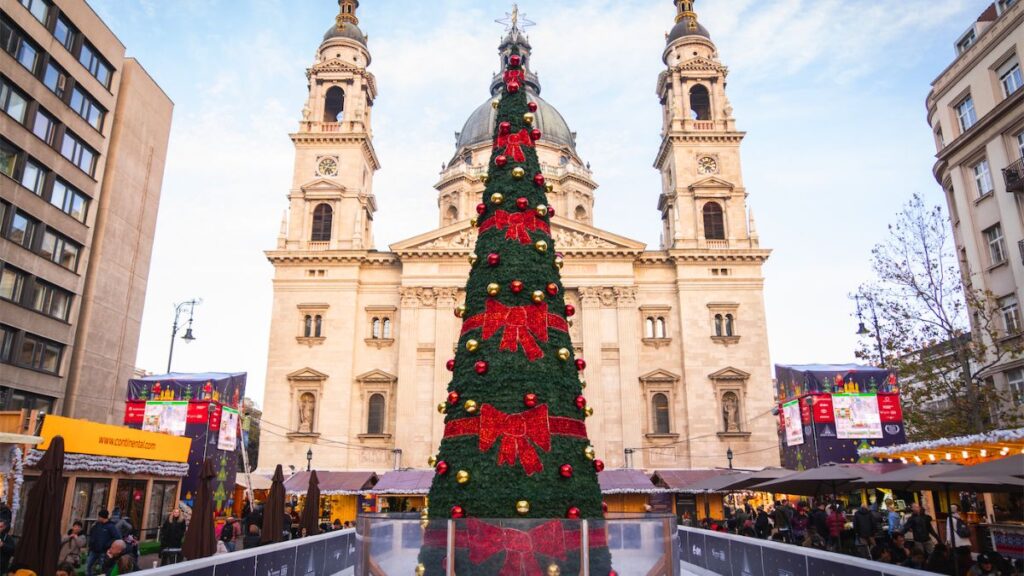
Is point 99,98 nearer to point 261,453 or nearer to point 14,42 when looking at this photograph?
point 14,42

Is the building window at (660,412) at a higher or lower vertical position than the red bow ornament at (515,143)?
lower

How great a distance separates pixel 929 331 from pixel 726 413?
18.2 m

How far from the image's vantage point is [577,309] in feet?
154

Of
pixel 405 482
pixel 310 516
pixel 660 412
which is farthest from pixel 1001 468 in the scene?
pixel 660 412

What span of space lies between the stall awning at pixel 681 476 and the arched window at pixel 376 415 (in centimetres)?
1742

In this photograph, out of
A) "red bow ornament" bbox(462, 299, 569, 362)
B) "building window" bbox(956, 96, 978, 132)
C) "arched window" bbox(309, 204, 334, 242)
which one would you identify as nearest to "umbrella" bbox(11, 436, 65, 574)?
"red bow ornament" bbox(462, 299, 569, 362)

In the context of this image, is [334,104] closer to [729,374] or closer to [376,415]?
[376,415]

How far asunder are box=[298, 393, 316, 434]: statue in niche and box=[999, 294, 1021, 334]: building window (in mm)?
37609

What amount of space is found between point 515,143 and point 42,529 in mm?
10474

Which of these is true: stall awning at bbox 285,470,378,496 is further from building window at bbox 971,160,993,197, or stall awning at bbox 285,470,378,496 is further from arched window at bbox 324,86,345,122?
building window at bbox 971,160,993,197

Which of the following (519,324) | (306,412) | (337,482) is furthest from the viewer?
(306,412)

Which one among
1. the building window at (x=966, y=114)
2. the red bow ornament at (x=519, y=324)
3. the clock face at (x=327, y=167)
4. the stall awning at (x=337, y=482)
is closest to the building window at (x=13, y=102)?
the clock face at (x=327, y=167)

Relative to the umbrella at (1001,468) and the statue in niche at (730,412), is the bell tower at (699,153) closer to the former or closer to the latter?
the statue in niche at (730,412)

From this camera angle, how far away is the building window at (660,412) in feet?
A: 150
